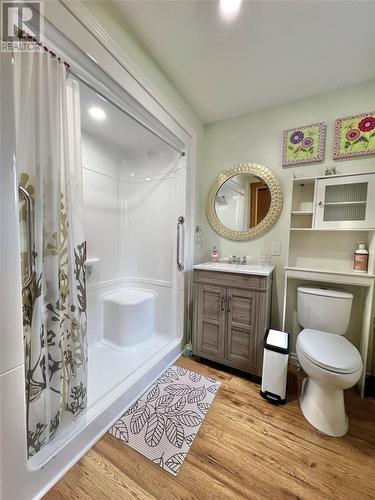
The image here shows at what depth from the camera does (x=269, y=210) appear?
2.03 metres

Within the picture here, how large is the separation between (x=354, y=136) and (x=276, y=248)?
3.68 feet

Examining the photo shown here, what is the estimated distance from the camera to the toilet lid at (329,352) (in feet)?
4.01

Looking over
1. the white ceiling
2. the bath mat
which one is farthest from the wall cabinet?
the bath mat

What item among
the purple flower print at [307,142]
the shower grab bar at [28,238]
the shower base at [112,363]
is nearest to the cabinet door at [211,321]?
the shower base at [112,363]

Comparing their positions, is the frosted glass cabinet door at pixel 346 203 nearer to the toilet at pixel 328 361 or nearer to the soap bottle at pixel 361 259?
the soap bottle at pixel 361 259

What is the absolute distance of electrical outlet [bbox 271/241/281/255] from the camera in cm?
202

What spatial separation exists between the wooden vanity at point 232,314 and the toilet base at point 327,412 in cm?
41

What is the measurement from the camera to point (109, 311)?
218cm

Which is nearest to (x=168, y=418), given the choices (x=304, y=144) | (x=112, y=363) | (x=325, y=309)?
(x=112, y=363)

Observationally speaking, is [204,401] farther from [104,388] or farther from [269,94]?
[269,94]

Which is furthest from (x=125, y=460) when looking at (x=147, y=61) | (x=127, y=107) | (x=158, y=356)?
(x=147, y=61)

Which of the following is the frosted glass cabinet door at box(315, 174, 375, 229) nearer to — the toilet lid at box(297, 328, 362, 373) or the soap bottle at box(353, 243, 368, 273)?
the soap bottle at box(353, 243, 368, 273)

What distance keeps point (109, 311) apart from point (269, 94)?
2633 millimetres

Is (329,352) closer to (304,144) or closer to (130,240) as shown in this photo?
(304,144)
